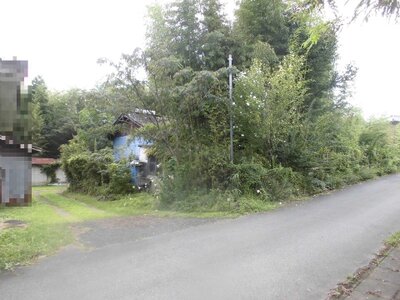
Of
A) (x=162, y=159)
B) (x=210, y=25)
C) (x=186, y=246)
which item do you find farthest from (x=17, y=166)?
(x=210, y=25)

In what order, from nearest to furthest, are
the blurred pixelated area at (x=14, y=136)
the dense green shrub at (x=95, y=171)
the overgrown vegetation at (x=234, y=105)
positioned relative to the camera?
the blurred pixelated area at (x=14, y=136) → the overgrown vegetation at (x=234, y=105) → the dense green shrub at (x=95, y=171)

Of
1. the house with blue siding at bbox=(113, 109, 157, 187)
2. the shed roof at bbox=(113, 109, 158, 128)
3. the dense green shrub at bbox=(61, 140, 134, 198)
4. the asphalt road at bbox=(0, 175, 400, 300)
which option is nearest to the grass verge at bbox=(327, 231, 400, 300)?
the asphalt road at bbox=(0, 175, 400, 300)

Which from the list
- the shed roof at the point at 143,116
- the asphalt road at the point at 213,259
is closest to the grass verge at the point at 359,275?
the asphalt road at the point at 213,259

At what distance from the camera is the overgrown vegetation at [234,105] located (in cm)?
1070

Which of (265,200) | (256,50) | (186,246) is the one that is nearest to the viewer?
(186,246)

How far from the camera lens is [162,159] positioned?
12.8 meters

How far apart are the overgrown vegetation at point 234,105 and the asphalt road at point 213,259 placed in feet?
7.66

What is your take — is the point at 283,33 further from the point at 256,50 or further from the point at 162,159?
the point at 162,159

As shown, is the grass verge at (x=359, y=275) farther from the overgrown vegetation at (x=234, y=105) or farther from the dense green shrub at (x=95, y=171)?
the dense green shrub at (x=95, y=171)

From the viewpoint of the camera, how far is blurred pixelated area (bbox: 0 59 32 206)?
178 cm

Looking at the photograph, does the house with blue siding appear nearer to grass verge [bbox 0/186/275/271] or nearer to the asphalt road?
grass verge [bbox 0/186/275/271]

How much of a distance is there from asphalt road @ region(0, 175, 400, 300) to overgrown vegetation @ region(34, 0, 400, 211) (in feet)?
7.66

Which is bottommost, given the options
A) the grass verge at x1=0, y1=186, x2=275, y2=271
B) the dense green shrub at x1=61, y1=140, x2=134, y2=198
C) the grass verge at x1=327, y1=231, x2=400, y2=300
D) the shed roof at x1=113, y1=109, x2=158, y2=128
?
the grass verge at x1=327, y1=231, x2=400, y2=300

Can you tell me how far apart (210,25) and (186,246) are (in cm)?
917
